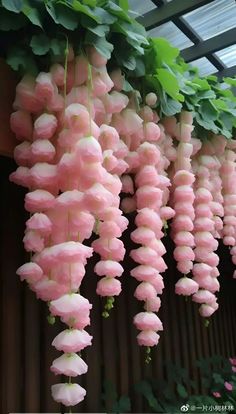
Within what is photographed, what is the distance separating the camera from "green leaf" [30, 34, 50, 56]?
2.97 feet

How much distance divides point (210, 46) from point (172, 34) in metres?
0.27

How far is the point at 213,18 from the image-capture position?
110 inches

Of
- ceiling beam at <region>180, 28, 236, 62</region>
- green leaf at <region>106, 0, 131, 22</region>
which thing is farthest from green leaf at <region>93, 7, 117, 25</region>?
ceiling beam at <region>180, 28, 236, 62</region>

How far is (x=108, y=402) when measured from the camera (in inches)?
58.6

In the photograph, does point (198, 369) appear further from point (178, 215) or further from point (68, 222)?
point (68, 222)

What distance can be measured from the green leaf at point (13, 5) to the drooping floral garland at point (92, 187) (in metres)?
0.13

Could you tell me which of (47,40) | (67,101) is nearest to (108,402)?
(67,101)

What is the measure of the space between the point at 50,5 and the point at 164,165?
54 centimetres

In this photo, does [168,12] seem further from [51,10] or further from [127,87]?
[51,10]

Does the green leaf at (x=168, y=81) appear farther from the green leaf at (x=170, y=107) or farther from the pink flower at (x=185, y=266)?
the pink flower at (x=185, y=266)

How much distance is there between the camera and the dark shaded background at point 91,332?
1.24 m

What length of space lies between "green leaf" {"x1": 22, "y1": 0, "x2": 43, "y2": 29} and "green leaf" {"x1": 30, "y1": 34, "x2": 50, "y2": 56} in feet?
0.09

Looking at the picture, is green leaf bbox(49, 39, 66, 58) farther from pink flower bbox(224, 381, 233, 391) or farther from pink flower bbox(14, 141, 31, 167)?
pink flower bbox(224, 381, 233, 391)

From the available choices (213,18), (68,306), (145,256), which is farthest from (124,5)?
(213,18)
